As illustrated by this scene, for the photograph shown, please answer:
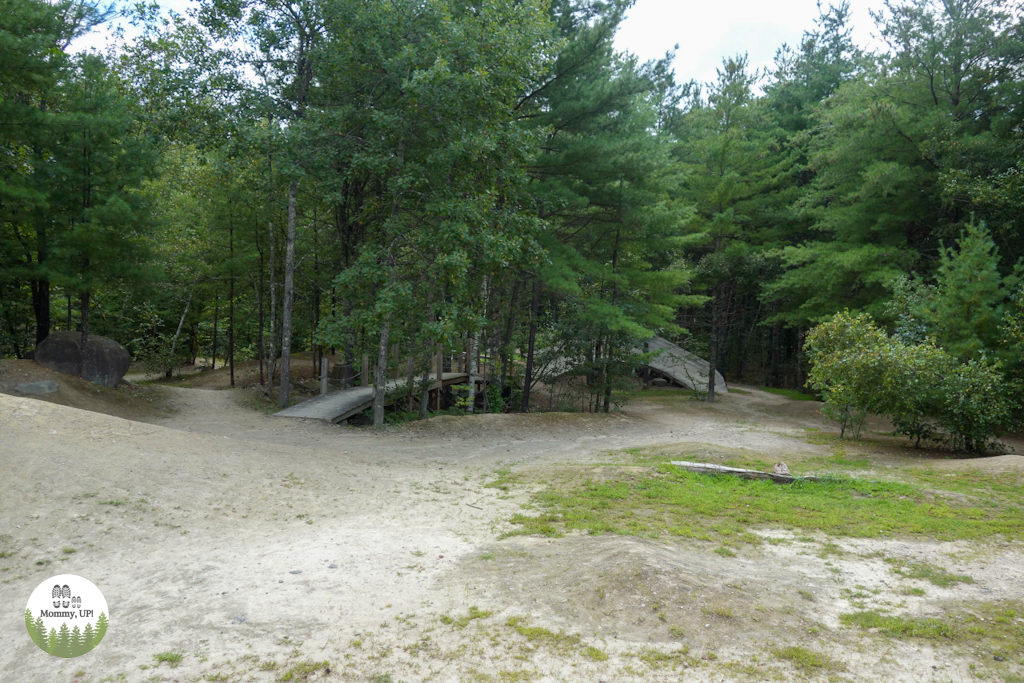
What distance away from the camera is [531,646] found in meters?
3.82

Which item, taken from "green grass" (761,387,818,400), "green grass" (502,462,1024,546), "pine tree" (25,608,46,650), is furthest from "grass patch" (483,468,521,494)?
"green grass" (761,387,818,400)

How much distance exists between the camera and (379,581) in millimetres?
4785

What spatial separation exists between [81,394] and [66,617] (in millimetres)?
11039

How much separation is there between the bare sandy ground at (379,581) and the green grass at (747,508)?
388 mm

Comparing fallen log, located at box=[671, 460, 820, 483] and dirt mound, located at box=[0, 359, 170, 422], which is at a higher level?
dirt mound, located at box=[0, 359, 170, 422]

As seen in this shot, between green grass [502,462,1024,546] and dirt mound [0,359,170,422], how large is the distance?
9.20m

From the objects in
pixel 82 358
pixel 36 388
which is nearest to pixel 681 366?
pixel 82 358

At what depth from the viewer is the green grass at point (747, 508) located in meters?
6.26

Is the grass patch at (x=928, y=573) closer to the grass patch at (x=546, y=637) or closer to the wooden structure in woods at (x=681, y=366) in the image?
the grass patch at (x=546, y=637)

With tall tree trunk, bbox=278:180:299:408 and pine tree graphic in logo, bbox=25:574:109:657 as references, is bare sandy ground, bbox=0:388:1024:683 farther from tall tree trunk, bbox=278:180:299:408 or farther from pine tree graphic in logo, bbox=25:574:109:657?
tall tree trunk, bbox=278:180:299:408

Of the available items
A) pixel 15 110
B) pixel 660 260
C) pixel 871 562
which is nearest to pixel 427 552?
pixel 871 562

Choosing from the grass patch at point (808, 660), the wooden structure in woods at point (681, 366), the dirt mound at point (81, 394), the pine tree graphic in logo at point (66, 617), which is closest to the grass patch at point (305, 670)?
the pine tree graphic in logo at point (66, 617)

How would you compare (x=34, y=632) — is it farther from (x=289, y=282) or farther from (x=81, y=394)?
(x=289, y=282)

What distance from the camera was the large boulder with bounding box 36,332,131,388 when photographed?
14086 mm
